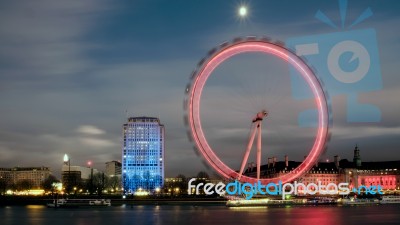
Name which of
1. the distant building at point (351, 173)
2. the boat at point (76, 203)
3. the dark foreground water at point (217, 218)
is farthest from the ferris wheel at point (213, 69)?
the distant building at point (351, 173)

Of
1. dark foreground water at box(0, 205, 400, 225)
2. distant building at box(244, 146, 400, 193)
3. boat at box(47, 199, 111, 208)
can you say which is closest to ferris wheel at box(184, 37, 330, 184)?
dark foreground water at box(0, 205, 400, 225)

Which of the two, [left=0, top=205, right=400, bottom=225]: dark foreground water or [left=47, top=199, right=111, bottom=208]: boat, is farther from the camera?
[left=47, top=199, right=111, bottom=208]: boat

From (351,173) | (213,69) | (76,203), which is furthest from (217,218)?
(351,173)

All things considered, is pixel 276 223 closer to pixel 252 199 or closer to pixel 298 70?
pixel 298 70

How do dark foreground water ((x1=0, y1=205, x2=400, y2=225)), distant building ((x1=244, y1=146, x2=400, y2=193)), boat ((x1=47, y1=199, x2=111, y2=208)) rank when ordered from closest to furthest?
dark foreground water ((x1=0, y1=205, x2=400, y2=225)) < boat ((x1=47, y1=199, x2=111, y2=208)) < distant building ((x1=244, y1=146, x2=400, y2=193))

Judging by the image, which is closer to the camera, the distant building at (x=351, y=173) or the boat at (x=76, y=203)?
the boat at (x=76, y=203)

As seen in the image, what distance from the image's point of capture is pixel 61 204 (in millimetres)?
100062

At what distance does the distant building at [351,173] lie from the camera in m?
182

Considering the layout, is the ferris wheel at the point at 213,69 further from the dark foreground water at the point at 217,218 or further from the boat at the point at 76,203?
the boat at the point at 76,203

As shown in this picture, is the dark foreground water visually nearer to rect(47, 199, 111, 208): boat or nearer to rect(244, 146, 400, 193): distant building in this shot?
rect(47, 199, 111, 208): boat

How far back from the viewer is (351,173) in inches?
7387

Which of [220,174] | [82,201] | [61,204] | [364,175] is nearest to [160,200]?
[82,201]

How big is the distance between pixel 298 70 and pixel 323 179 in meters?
128

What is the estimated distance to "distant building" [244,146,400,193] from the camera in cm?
18200
